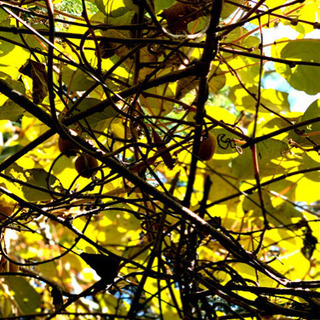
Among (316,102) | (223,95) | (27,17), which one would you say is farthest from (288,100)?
(223,95)

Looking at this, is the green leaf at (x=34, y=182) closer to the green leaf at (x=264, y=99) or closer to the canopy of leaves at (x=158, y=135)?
the canopy of leaves at (x=158, y=135)

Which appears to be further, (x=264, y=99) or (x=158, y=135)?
(x=264, y=99)

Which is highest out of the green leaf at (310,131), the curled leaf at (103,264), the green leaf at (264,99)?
the green leaf at (264,99)

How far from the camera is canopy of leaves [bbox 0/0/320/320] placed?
1.71ft

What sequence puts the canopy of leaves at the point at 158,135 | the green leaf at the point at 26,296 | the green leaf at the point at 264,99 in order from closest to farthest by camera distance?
the canopy of leaves at the point at 158,135 < the green leaf at the point at 26,296 < the green leaf at the point at 264,99

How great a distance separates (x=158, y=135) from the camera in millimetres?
632

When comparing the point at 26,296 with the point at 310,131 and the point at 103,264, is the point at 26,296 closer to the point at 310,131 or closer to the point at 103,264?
the point at 103,264

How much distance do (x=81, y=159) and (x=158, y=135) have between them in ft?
0.41

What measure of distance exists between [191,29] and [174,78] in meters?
0.22

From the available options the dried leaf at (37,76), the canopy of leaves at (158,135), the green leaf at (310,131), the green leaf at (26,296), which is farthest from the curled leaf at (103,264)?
the green leaf at (310,131)

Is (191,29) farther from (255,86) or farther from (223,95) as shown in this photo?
(223,95)

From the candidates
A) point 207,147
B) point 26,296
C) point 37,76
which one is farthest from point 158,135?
point 26,296

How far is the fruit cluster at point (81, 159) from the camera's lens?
57cm

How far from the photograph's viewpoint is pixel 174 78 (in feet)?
1.65
